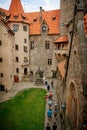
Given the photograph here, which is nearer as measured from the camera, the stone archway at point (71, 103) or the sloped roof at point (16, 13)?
the stone archway at point (71, 103)

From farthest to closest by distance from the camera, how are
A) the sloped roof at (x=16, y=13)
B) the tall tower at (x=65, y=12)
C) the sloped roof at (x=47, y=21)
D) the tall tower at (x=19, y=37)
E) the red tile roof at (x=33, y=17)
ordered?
the sloped roof at (x=47, y=21) → the red tile roof at (x=33, y=17) → the sloped roof at (x=16, y=13) → the tall tower at (x=19, y=37) → the tall tower at (x=65, y=12)

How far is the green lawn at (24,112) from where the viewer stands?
18.1m

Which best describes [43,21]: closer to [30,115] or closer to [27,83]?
[27,83]

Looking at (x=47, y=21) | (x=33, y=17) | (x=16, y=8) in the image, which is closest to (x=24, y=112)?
(x=16, y=8)

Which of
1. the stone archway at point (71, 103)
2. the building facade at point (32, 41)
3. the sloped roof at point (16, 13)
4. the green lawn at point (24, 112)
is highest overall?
the sloped roof at point (16, 13)

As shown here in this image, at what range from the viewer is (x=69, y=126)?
1312 centimetres

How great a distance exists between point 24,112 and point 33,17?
23.7m

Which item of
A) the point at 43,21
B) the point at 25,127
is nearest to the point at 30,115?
the point at 25,127

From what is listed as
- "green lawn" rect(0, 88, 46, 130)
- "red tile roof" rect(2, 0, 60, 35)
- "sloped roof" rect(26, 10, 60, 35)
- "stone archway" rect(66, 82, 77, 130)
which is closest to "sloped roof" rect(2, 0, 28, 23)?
"red tile roof" rect(2, 0, 60, 35)

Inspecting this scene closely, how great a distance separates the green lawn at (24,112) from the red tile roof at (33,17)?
13.5 m

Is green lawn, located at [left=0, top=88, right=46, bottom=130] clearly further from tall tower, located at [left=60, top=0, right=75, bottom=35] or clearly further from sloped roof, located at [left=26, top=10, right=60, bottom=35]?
sloped roof, located at [left=26, top=10, right=60, bottom=35]

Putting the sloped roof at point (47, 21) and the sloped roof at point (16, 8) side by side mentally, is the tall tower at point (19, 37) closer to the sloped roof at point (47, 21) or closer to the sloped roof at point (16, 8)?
the sloped roof at point (16, 8)

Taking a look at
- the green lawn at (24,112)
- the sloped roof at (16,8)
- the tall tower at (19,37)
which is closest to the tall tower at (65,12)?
the tall tower at (19,37)

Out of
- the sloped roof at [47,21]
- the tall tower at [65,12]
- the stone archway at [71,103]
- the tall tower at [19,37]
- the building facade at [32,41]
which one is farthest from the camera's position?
the sloped roof at [47,21]
